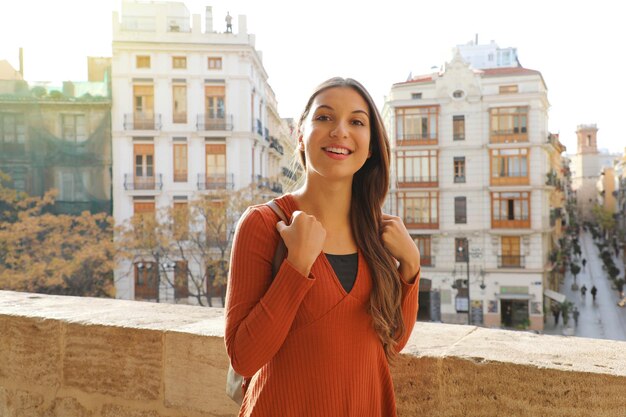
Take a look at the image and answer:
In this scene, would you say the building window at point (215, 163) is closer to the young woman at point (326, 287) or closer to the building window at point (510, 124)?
the building window at point (510, 124)

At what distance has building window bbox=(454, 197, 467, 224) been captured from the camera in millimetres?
18734

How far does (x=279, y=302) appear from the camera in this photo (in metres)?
0.85


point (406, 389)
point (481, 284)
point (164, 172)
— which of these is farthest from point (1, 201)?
point (406, 389)

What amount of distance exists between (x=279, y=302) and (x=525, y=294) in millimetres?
19346

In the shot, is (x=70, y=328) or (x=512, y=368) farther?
(x=70, y=328)

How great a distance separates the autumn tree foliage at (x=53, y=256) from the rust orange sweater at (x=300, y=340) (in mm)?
13320

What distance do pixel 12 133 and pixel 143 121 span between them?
13.1ft

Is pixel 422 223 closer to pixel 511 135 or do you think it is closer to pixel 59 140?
pixel 511 135

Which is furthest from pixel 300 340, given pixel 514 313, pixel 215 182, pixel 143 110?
pixel 514 313

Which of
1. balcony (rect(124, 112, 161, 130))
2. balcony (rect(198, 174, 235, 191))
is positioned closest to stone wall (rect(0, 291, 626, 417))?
balcony (rect(198, 174, 235, 191))

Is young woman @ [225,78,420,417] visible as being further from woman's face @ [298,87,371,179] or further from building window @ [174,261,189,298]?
building window @ [174,261,189,298]

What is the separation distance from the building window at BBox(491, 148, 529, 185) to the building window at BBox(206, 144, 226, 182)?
8373 millimetres

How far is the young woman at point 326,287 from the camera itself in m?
0.87

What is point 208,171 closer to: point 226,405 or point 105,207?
point 105,207
